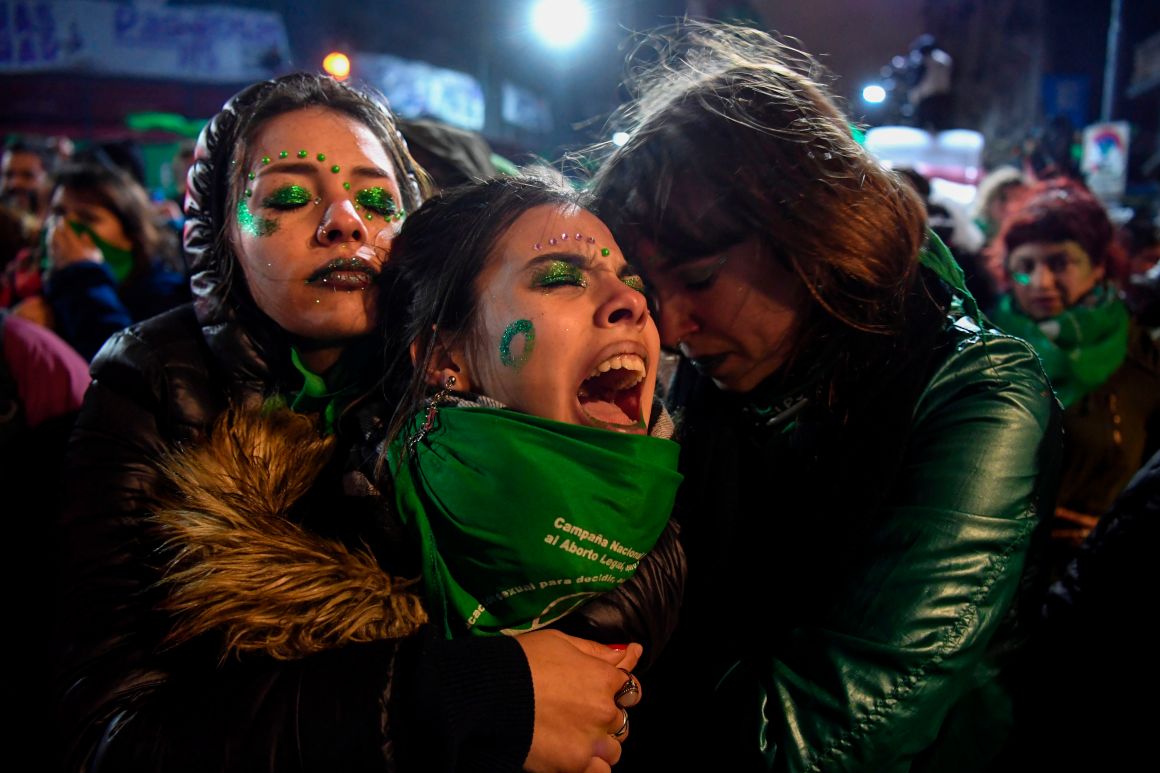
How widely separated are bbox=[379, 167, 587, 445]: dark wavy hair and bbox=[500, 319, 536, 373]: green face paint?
10 centimetres

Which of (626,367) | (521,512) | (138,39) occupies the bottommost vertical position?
(521,512)

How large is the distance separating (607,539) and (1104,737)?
1.01m

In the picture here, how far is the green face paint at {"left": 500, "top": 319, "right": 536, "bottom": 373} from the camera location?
61.0 inches

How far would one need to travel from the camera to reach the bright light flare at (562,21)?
7.20 meters

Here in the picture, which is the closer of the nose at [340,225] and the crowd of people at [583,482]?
the crowd of people at [583,482]

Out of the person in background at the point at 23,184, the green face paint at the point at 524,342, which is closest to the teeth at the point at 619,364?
the green face paint at the point at 524,342

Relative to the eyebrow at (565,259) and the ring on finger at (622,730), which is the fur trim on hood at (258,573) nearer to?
the ring on finger at (622,730)

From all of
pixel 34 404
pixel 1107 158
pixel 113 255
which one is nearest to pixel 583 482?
pixel 34 404

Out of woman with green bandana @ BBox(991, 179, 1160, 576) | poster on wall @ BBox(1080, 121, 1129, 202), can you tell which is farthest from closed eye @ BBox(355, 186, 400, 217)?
poster on wall @ BBox(1080, 121, 1129, 202)

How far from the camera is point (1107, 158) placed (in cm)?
1359

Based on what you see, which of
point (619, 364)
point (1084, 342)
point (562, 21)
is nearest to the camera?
point (619, 364)

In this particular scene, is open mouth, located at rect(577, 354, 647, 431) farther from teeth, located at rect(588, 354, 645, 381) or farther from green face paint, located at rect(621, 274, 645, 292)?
green face paint, located at rect(621, 274, 645, 292)

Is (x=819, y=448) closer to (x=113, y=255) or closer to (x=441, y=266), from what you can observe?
(x=441, y=266)

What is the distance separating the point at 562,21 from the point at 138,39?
48.3 feet
